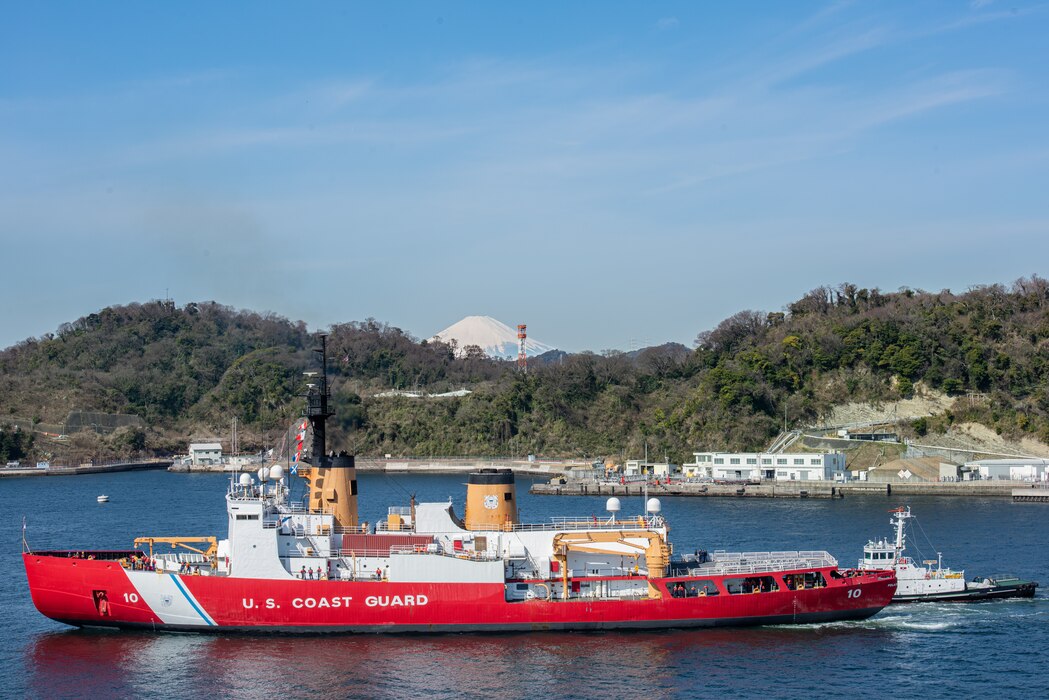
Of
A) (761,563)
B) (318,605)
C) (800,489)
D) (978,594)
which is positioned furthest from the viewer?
(800,489)

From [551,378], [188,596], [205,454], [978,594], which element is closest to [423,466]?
[551,378]

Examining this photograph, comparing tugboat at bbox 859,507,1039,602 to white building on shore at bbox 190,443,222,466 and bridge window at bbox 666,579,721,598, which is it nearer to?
bridge window at bbox 666,579,721,598

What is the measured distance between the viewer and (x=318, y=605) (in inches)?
1133

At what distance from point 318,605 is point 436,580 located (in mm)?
3114

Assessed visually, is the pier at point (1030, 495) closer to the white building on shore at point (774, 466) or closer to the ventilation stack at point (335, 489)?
the white building on shore at point (774, 466)

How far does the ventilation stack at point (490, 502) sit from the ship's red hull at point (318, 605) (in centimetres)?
237

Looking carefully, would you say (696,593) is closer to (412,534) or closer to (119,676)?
(412,534)

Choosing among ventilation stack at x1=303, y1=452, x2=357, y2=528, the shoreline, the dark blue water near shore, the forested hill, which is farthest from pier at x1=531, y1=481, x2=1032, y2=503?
ventilation stack at x1=303, y1=452, x2=357, y2=528

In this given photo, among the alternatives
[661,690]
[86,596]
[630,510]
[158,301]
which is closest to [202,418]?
[158,301]

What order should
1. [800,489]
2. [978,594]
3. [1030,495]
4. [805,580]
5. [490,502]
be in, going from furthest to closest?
[800,489] < [1030,495] < [978,594] < [490,502] < [805,580]

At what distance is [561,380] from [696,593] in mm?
81216

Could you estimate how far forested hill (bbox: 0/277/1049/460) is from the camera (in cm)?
→ 8481

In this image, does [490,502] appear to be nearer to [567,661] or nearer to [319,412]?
[567,661]

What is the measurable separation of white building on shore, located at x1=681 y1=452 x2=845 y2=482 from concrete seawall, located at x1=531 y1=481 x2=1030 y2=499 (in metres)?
1.86
